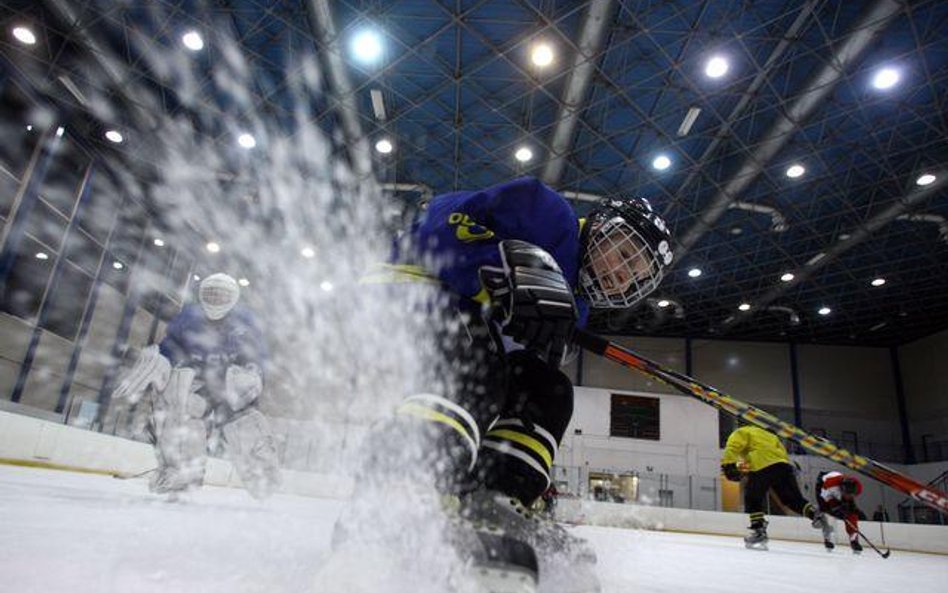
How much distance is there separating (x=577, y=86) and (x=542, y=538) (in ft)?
29.5

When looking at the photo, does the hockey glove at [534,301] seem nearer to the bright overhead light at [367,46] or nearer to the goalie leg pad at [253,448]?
the goalie leg pad at [253,448]

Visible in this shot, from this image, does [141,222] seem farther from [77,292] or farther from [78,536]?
[78,536]

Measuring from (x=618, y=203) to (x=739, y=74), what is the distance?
29.1 ft

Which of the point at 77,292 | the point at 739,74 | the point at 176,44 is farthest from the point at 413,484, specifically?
the point at 77,292

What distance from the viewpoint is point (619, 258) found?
5.48 feet

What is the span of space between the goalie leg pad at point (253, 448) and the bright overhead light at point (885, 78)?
401 inches

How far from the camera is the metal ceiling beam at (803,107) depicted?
26.0ft

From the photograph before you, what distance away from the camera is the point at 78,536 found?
1.14 m

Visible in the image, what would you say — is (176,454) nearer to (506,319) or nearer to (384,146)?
(506,319)

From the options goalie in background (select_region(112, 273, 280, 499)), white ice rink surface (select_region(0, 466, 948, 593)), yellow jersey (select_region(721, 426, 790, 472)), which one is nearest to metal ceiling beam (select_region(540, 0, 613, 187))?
yellow jersey (select_region(721, 426, 790, 472))

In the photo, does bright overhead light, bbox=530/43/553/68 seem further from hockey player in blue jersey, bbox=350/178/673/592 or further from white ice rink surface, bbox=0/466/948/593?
white ice rink surface, bbox=0/466/948/593

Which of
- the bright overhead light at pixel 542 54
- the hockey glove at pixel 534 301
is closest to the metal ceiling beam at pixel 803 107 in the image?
the bright overhead light at pixel 542 54

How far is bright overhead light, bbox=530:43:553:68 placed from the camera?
862 cm

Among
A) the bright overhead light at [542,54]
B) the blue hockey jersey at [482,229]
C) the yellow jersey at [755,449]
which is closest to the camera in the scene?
the blue hockey jersey at [482,229]
